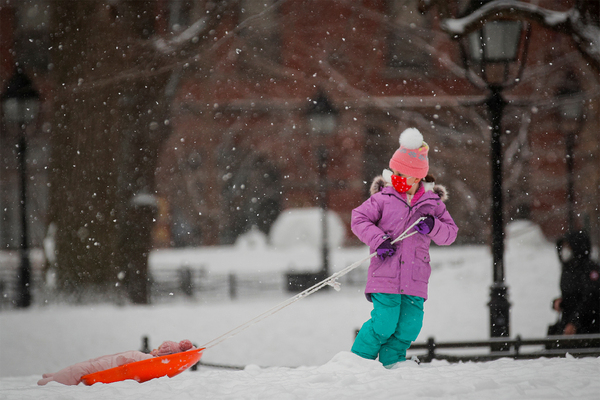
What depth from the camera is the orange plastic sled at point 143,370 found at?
170 inches

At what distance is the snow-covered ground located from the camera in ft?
12.4

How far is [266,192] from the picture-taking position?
23953 mm

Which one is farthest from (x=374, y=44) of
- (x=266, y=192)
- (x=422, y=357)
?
(x=422, y=357)

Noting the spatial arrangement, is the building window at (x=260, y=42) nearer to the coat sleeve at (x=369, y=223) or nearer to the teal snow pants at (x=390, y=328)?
the coat sleeve at (x=369, y=223)

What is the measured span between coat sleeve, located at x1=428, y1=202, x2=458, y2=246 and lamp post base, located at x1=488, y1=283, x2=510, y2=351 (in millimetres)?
2272

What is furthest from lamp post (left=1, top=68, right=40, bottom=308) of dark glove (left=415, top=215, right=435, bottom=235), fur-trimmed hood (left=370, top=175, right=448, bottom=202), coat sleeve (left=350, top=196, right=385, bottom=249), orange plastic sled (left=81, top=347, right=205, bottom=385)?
dark glove (left=415, top=215, right=435, bottom=235)

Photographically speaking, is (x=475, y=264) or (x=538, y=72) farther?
(x=538, y=72)

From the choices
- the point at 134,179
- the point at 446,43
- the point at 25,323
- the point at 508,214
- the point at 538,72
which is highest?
the point at 446,43

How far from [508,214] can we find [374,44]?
29.6 ft

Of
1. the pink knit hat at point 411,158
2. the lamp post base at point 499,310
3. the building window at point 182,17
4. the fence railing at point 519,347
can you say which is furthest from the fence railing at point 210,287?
the pink knit hat at point 411,158

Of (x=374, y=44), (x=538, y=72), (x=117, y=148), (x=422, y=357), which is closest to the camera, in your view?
(x=422, y=357)

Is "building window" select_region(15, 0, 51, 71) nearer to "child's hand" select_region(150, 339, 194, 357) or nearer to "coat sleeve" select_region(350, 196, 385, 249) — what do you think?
"child's hand" select_region(150, 339, 194, 357)

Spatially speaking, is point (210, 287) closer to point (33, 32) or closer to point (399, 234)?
point (399, 234)

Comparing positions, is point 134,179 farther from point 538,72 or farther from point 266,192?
point 266,192
